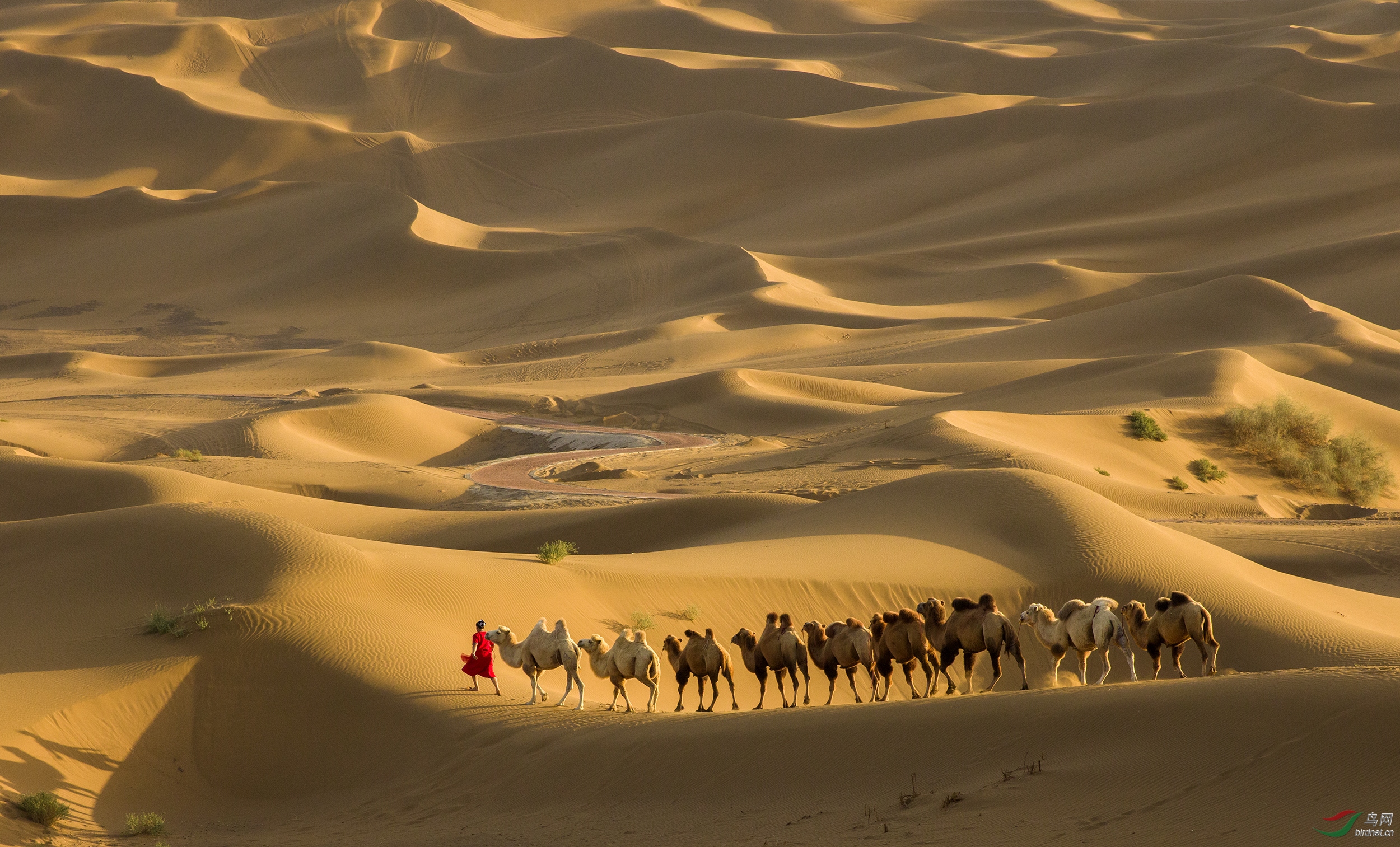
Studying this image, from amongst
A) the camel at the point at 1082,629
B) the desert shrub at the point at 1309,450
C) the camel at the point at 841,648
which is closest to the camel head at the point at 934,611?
the camel at the point at 841,648

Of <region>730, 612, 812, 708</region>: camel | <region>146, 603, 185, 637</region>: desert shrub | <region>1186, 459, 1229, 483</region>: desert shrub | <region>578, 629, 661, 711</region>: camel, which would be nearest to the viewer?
<region>578, 629, 661, 711</region>: camel

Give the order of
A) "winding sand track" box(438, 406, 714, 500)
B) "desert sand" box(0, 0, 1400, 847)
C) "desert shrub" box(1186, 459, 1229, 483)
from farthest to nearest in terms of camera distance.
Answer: "desert shrub" box(1186, 459, 1229, 483) → "winding sand track" box(438, 406, 714, 500) → "desert sand" box(0, 0, 1400, 847)

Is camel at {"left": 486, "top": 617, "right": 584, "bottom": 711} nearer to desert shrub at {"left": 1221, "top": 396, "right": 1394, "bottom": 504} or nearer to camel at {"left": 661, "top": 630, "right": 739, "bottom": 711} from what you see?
camel at {"left": 661, "top": 630, "right": 739, "bottom": 711}

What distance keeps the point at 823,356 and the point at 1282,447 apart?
19.8 meters

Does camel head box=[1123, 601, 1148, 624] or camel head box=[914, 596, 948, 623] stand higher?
camel head box=[914, 596, 948, 623]

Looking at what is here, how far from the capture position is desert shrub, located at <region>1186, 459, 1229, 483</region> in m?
26.5

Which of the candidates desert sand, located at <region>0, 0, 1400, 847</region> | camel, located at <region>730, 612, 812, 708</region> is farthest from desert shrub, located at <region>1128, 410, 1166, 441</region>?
camel, located at <region>730, 612, 812, 708</region>


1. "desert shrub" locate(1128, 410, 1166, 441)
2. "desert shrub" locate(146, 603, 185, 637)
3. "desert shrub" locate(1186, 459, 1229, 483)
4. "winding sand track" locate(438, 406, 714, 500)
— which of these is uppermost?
"winding sand track" locate(438, 406, 714, 500)

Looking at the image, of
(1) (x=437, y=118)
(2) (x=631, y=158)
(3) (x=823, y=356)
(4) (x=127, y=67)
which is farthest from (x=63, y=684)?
(4) (x=127, y=67)

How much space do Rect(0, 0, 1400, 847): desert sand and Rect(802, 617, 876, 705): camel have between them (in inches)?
17.5

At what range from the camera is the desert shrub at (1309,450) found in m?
26.7

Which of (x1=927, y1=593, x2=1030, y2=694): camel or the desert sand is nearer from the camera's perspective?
the desert sand

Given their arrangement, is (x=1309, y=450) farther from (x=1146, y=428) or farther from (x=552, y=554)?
(x=552, y=554)

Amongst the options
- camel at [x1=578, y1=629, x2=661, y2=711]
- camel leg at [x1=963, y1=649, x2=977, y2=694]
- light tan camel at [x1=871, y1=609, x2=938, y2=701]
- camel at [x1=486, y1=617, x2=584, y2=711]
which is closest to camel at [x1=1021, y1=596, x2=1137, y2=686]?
camel leg at [x1=963, y1=649, x2=977, y2=694]
